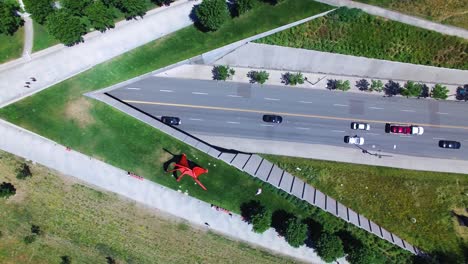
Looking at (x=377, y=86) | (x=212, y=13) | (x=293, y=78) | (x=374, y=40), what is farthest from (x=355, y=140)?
(x=212, y=13)

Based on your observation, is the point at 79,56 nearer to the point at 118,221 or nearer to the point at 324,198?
the point at 118,221

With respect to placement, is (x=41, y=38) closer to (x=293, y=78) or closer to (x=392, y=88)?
(x=293, y=78)

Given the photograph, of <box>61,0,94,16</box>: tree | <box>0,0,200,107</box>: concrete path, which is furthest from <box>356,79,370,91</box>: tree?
<box>61,0,94,16</box>: tree

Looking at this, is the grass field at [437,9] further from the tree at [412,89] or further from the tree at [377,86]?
the tree at [377,86]

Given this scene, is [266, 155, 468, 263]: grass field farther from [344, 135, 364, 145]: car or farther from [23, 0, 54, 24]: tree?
[23, 0, 54, 24]: tree

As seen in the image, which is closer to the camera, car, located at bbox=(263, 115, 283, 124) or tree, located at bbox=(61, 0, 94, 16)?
tree, located at bbox=(61, 0, 94, 16)

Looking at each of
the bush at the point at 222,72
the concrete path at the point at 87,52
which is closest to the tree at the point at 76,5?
the concrete path at the point at 87,52

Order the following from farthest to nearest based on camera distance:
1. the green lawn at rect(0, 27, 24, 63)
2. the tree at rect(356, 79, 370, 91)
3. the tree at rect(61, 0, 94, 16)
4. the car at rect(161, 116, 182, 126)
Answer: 1. the tree at rect(356, 79, 370, 91)
2. the car at rect(161, 116, 182, 126)
3. the green lawn at rect(0, 27, 24, 63)
4. the tree at rect(61, 0, 94, 16)
